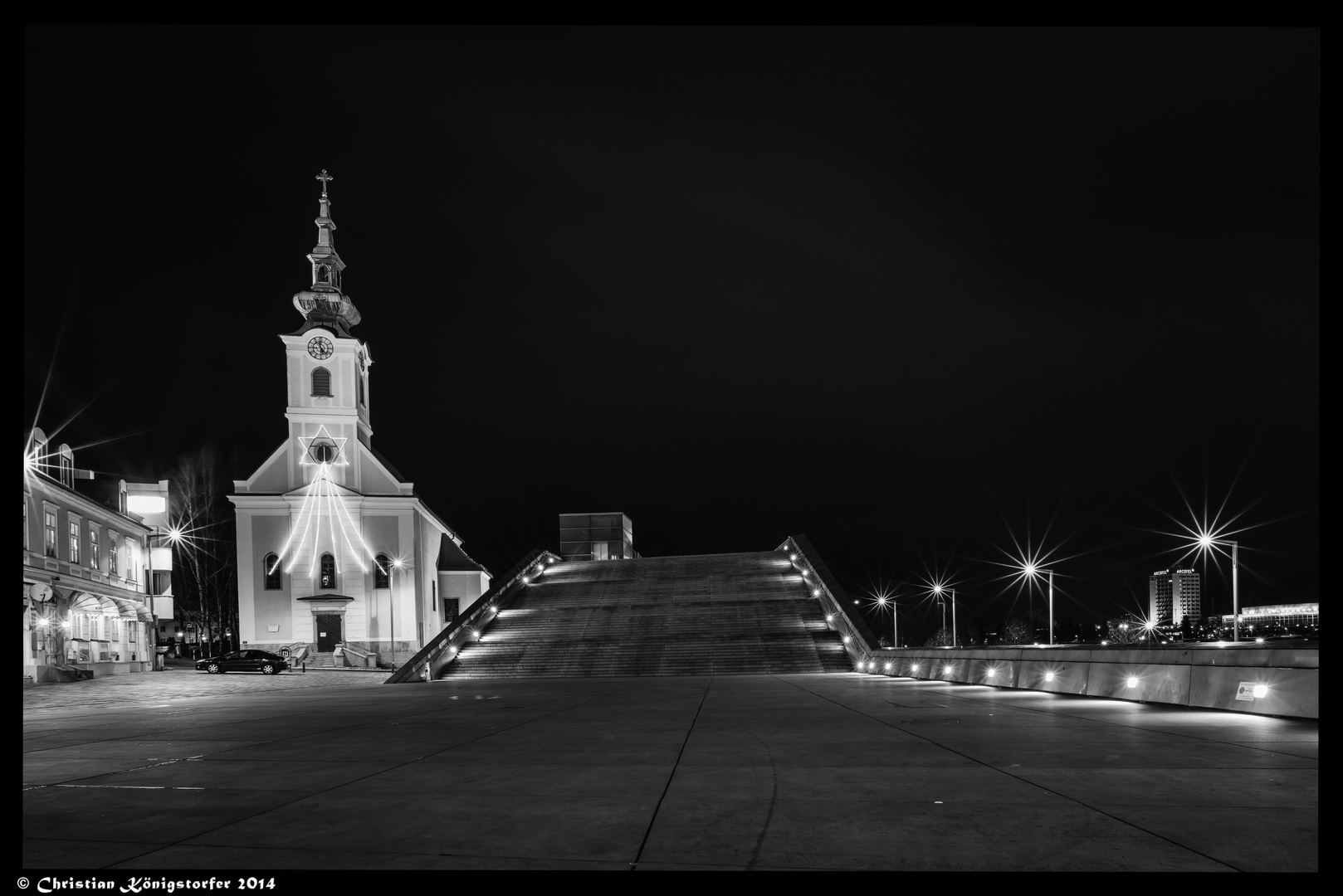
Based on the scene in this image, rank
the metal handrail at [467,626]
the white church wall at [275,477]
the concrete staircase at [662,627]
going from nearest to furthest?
1. the metal handrail at [467,626]
2. the concrete staircase at [662,627]
3. the white church wall at [275,477]

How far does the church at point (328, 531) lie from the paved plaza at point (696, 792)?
4473 cm

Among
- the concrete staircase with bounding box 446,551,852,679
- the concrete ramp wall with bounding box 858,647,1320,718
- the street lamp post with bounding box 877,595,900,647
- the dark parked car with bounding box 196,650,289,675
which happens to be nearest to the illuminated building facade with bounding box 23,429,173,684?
the dark parked car with bounding box 196,650,289,675

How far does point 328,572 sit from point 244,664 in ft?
52.7

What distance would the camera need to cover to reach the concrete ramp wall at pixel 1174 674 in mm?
10805

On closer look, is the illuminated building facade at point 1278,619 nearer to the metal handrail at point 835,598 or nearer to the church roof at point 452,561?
the metal handrail at point 835,598

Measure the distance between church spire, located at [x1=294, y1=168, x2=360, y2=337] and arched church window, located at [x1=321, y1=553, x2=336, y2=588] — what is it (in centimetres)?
1425

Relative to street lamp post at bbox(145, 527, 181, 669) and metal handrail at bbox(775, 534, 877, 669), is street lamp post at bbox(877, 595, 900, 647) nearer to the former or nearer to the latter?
metal handrail at bbox(775, 534, 877, 669)

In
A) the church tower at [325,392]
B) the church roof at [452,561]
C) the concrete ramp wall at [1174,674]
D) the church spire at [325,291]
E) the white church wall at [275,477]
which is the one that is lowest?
the church roof at [452,561]

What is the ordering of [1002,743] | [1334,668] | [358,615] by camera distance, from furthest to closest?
[358,615] → [1002,743] → [1334,668]

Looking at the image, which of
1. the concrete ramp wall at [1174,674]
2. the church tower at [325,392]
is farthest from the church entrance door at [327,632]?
the concrete ramp wall at [1174,674]

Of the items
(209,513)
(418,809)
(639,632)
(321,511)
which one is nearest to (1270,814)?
(418,809)

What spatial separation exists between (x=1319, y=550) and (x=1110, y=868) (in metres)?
1.86

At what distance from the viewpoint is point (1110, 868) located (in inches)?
165

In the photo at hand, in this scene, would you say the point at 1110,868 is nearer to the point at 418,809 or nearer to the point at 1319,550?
the point at 1319,550
